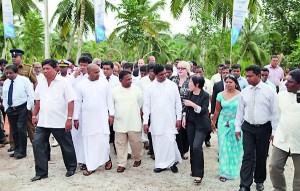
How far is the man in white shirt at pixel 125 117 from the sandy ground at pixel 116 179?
1.30 feet

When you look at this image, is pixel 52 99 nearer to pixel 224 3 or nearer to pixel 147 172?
pixel 147 172

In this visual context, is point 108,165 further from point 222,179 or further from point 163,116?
point 222,179

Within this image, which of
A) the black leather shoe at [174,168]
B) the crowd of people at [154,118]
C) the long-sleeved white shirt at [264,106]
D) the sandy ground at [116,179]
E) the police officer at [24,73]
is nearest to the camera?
the long-sleeved white shirt at [264,106]

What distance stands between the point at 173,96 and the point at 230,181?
168 cm

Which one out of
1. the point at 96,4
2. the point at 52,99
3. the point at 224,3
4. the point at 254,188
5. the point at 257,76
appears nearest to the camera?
the point at 257,76

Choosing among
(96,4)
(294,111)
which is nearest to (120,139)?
(294,111)

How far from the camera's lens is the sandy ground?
5.68 m

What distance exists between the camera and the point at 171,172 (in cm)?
645

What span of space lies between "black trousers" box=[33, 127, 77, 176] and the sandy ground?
0.20 m

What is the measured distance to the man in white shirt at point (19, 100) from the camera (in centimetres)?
733

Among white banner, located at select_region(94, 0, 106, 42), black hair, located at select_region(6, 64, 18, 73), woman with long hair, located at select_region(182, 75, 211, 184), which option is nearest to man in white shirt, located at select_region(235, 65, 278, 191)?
woman with long hair, located at select_region(182, 75, 211, 184)

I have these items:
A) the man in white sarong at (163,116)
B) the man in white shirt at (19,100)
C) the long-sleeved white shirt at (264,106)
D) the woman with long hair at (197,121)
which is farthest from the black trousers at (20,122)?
the long-sleeved white shirt at (264,106)

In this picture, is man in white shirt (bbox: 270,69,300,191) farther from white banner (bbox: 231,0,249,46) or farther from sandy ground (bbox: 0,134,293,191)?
white banner (bbox: 231,0,249,46)

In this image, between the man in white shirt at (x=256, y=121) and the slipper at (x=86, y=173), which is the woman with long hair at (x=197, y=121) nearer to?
the man in white shirt at (x=256, y=121)
